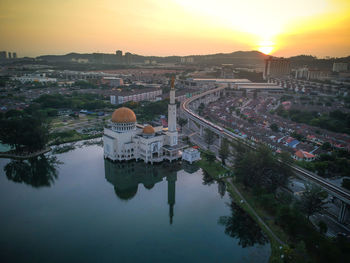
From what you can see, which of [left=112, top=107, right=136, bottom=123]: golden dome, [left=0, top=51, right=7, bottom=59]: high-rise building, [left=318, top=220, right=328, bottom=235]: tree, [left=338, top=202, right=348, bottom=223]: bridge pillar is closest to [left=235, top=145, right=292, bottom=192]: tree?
[left=338, top=202, right=348, bottom=223]: bridge pillar

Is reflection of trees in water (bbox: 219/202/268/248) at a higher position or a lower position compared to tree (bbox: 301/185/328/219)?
lower

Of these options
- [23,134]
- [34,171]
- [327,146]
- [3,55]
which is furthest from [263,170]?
[3,55]

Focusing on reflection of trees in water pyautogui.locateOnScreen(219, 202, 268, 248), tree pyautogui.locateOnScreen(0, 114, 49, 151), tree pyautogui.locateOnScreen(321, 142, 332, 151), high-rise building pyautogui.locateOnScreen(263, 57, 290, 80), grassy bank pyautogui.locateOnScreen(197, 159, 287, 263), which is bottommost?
reflection of trees in water pyautogui.locateOnScreen(219, 202, 268, 248)

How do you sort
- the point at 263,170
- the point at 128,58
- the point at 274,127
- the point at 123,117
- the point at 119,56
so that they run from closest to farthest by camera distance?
the point at 263,170
the point at 123,117
the point at 274,127
the point at 128,58
the point at 119,56

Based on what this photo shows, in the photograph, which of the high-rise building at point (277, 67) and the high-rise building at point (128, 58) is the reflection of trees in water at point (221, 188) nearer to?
the high-rise building at point (277, 67)

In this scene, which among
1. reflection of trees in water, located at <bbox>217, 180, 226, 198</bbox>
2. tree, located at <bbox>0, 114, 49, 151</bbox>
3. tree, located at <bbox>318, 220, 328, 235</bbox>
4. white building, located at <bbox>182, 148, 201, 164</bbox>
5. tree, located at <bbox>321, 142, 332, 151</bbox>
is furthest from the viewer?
tree, located at <bbox>321, 142, 332, 151</bbox>

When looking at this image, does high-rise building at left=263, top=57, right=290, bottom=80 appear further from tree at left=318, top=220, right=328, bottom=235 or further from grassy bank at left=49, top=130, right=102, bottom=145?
tree at left=318, top=220, right=328, bottom=235

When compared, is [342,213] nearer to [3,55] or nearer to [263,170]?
[263,170]
